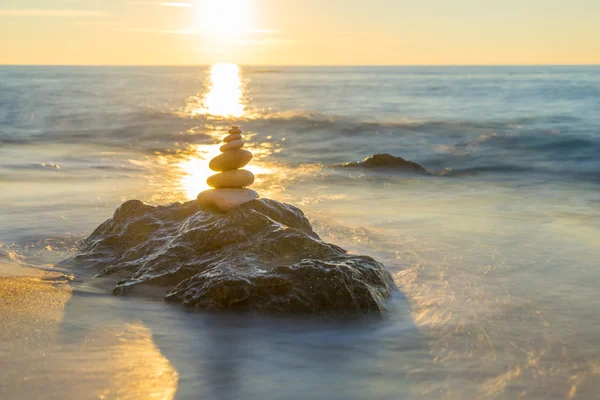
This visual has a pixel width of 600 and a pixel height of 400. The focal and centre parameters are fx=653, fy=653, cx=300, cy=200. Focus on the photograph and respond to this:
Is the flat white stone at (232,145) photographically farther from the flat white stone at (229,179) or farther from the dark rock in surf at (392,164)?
the dark rock in surf at (392,164)

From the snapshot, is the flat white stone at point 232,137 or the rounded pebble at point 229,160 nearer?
the rounded pebble at point 229,160

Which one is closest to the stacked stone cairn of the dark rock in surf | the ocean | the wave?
the ocean

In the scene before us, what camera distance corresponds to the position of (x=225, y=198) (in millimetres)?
8195

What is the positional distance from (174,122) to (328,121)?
739 centimetres

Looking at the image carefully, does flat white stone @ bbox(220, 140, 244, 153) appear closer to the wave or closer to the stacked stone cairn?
the stacked stone cairn

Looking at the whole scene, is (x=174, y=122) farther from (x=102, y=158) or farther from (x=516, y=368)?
(x=516, y=368)

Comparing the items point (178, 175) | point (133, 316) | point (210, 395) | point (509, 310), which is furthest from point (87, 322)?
point (178, 175)

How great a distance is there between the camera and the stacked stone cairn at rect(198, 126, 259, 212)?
830 cm

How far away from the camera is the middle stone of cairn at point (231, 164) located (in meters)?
8.40

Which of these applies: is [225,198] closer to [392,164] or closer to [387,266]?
[387,266]

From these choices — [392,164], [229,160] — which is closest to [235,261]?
[229,160]

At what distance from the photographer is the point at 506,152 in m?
21.7

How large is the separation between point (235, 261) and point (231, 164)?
1942 mm

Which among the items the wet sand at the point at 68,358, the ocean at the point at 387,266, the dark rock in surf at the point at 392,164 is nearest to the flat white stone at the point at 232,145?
the ocean at the point at 387,266
